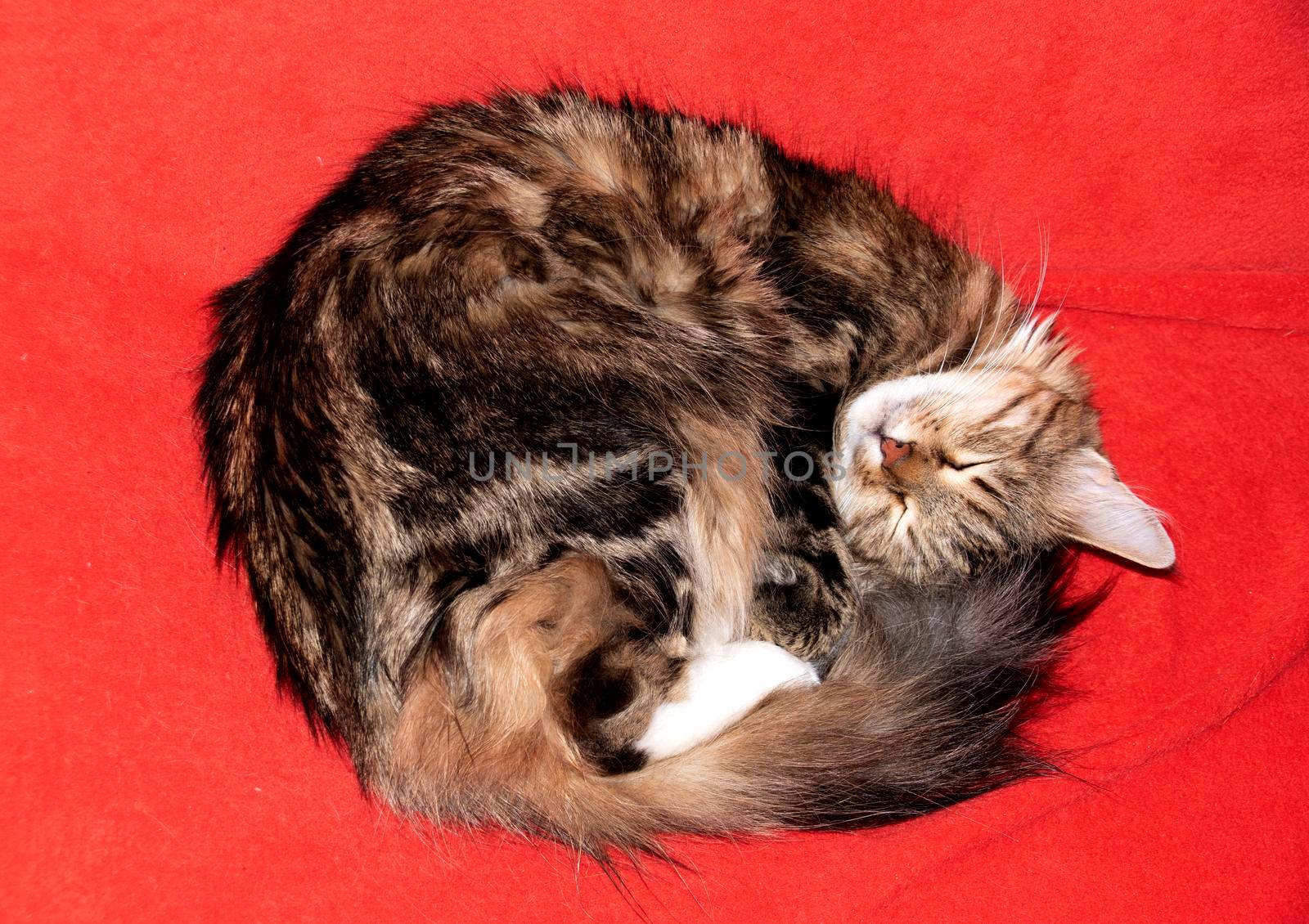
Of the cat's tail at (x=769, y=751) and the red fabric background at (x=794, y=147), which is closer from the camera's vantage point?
the cat's tail at (x=769, y=751)

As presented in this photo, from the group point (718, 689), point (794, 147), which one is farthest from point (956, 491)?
point (794, 147)

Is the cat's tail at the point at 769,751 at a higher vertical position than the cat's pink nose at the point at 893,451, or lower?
lower

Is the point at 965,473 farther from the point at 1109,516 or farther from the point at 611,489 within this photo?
the point at 611,489

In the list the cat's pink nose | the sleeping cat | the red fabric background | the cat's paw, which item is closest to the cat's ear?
the sleeping cat

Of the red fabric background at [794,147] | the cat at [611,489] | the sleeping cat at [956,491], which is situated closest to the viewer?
the cat at [611,489]

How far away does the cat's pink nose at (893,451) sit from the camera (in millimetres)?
1632

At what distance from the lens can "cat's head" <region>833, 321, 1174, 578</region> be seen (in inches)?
63.8

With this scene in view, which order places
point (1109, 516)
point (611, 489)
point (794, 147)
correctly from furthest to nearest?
point (794, 147) < point (1109, 516) < point (611, 489)

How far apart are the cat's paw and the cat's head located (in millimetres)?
299

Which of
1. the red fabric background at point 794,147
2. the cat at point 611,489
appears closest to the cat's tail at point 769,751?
the cat at point 611,489

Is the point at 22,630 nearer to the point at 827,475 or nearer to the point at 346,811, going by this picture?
the point at 346,811

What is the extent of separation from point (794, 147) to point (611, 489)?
87cm

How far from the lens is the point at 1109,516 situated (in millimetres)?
1598

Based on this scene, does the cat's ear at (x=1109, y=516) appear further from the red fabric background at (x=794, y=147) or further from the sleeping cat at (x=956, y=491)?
the red fabric background at (x=794, y=147)
